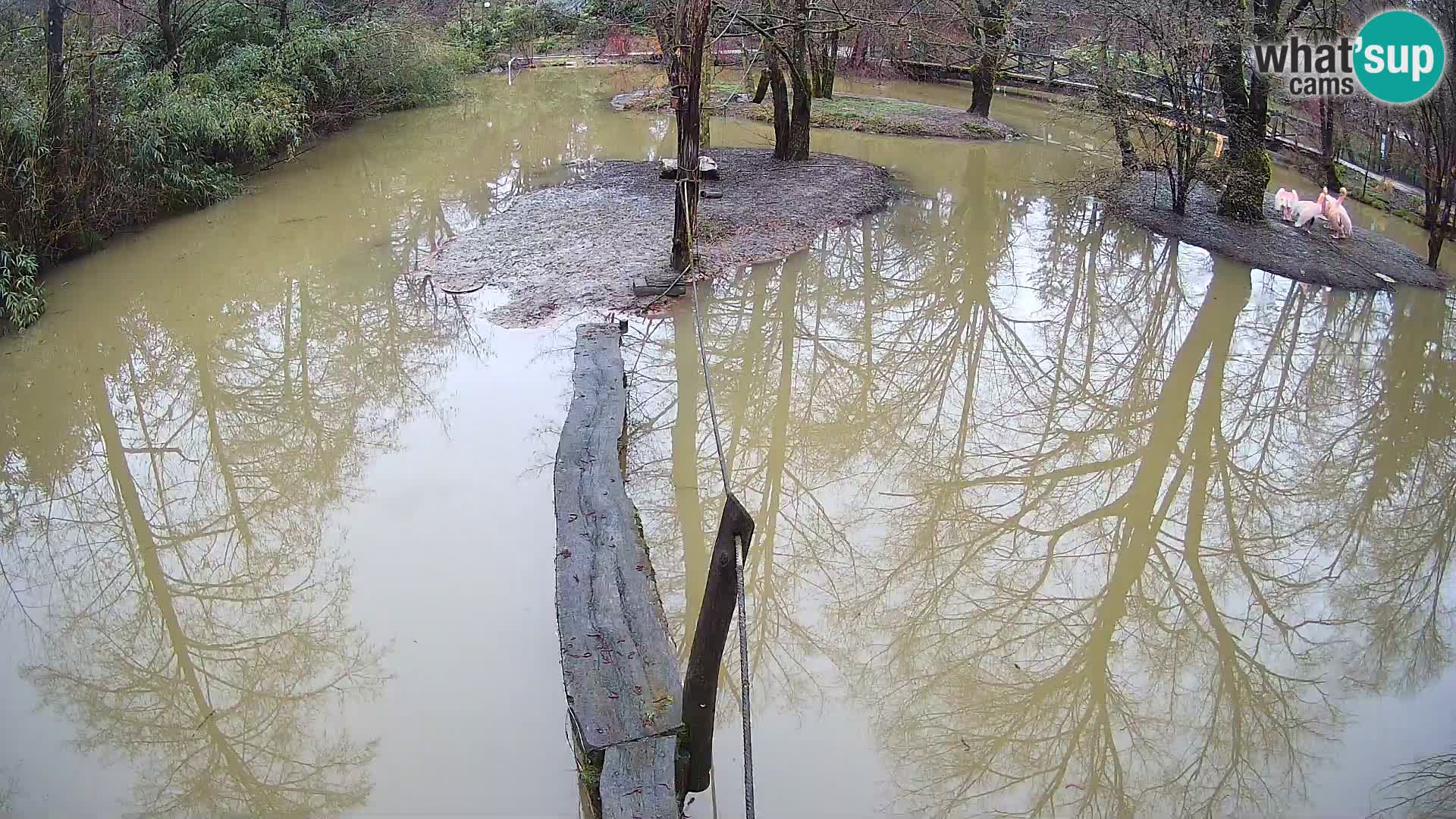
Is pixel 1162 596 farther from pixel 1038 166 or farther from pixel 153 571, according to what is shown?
pixel 1038 166

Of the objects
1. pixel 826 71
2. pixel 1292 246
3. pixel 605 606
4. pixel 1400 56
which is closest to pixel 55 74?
pixel 605 606

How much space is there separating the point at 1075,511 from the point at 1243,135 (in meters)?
7.10

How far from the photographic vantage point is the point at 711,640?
3.07 metres

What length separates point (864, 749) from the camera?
395 cm

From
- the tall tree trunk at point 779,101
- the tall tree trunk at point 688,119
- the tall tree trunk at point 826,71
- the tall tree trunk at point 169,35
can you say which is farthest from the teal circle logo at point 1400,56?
the tall tree trunk at point 169,35

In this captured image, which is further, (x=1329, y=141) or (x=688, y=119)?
(x=1329, y=141)

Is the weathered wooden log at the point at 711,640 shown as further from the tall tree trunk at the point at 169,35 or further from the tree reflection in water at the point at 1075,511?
the tall tree trunk at the point at 169,35

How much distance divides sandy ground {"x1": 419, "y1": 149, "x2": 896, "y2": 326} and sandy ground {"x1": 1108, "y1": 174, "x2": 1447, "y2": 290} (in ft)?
11.1

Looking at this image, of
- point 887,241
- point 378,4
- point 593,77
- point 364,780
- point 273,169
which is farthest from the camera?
point 593,77

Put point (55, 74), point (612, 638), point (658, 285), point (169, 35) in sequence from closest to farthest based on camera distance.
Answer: point (612, 638) < point (658, 285) < point (55, 74) < point (169, 35)

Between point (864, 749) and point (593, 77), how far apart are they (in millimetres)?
21952

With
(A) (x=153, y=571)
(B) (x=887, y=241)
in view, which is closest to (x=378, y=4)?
(B) (x=887, y=241)

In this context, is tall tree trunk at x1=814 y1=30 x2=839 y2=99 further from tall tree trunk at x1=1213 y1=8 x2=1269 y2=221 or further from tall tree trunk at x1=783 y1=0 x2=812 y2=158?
tall tree trunk at x1=1213 y1=8 x2=1269 y2=221

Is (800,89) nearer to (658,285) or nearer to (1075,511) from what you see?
(658,285)
